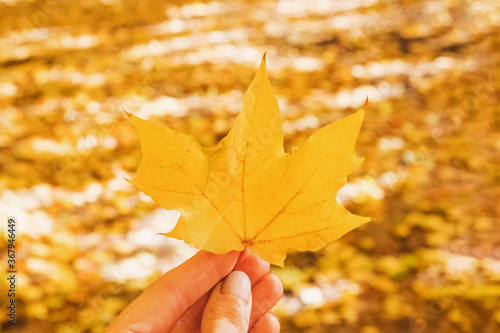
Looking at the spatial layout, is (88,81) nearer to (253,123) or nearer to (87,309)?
(87,309)

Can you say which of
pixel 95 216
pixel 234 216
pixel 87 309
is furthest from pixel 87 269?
pixel 234 216

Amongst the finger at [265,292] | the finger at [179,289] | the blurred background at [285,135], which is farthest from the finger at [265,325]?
the blurred background at [285,135]

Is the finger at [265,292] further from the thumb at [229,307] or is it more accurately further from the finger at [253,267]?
the thumb at [229,307]

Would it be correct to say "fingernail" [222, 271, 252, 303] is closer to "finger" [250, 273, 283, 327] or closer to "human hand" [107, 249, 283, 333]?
"human hand" [107, 249, 283, 333]

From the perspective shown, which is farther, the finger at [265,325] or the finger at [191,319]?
the finger at [265,325]

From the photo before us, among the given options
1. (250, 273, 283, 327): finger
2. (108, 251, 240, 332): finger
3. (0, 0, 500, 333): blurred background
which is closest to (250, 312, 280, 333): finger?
(250, 273, 283, 327): finger

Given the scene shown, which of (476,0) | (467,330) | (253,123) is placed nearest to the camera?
(253,123)
